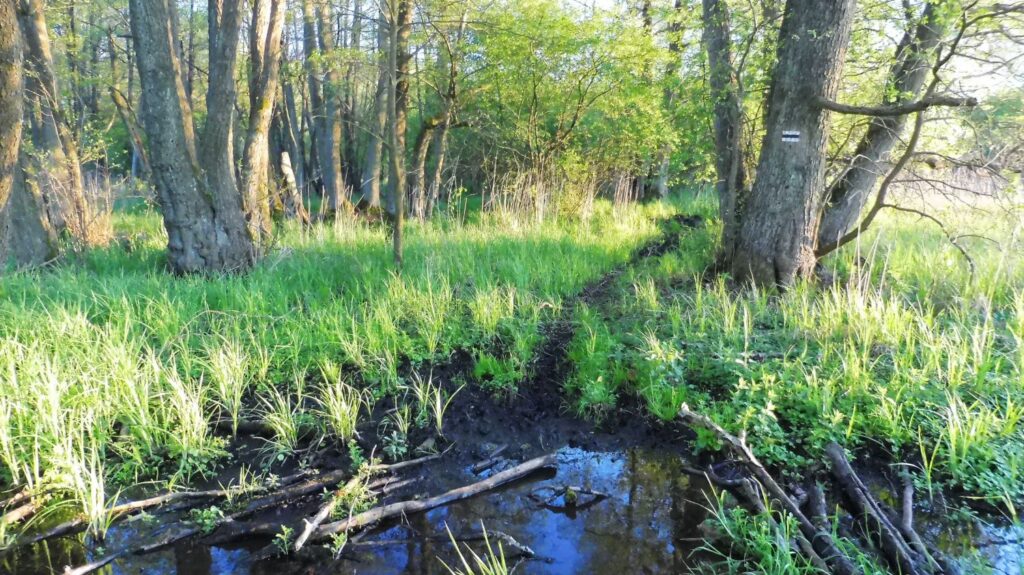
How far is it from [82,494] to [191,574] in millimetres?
785

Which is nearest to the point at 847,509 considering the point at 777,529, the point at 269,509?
the point at 777,529

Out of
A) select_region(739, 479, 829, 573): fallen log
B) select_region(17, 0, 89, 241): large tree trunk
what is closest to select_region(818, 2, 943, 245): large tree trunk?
select_region(739, 479, 829, 573): fallen log

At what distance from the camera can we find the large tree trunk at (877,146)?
227 inches

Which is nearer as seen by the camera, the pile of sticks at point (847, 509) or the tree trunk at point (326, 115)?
the pile of sticks at point (847, 509)

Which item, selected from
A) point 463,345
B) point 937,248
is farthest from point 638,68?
point 463,345

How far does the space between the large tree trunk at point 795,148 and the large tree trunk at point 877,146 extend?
0.50 meters

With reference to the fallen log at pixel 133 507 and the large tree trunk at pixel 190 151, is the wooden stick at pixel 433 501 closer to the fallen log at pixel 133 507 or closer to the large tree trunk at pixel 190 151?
the fallen log at pixel 133 507

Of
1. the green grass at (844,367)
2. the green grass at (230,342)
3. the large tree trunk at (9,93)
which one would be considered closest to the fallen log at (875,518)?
the green grass at (844,367)

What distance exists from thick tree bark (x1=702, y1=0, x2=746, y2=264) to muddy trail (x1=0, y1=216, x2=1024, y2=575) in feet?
10.0

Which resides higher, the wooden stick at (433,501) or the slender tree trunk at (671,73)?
the slender tree trunk at (671,73)

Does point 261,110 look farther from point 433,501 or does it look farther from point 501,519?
point 501,519

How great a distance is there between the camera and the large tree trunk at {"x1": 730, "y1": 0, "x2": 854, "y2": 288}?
4.94 m

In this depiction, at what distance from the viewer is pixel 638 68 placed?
32.3ft

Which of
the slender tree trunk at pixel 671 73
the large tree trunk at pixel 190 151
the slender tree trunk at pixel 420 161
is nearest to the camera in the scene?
the large tree trunk at pixel 190 151
